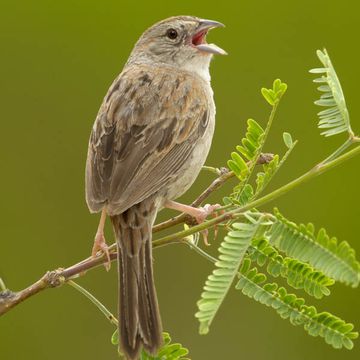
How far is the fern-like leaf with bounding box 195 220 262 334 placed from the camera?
9.34 ft

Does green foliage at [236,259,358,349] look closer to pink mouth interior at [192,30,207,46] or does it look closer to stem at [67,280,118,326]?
stem at [67,280,118,326]

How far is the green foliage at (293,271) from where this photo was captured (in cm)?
325

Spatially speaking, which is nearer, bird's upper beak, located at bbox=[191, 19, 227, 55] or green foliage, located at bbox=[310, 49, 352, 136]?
green foliage, located at bbox=[310, 49, 352, 136]

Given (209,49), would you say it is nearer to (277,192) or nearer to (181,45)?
(181,45)

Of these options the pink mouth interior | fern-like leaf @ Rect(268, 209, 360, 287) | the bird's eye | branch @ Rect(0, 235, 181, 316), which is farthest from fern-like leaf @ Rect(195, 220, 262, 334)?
the bird's eye

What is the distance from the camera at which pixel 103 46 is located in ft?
23.5

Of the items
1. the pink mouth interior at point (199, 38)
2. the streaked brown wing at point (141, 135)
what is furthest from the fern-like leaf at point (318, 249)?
the pink mouth interior at point (199, 38)

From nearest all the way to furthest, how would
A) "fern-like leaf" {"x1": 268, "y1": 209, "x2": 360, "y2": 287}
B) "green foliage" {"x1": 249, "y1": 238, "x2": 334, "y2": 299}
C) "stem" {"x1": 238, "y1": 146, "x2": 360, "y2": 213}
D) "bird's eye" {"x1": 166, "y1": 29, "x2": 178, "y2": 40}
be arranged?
"fern-like leaf" {"x1": 268, "y1": 209, "x2": 360, "y2": 287}
"stem" {"x1": 238, "y1": 146, "x2": 360, "y2": 213}
"green foliage" {"x1": 249, "y1": 238, "x2": 334, "y2": 299}
"bird's eye" {"x1": 166, "y1": 29, "x2": 178, "y2": 40}

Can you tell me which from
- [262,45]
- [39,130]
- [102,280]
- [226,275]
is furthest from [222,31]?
[226,275]

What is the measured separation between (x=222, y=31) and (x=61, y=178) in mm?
1516

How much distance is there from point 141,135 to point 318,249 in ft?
5.81

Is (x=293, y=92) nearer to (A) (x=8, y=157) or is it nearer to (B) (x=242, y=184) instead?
(A) (x=8, y=157)

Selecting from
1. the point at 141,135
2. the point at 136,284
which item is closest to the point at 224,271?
the point at 136,284

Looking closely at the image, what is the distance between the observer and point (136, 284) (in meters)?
3.84
